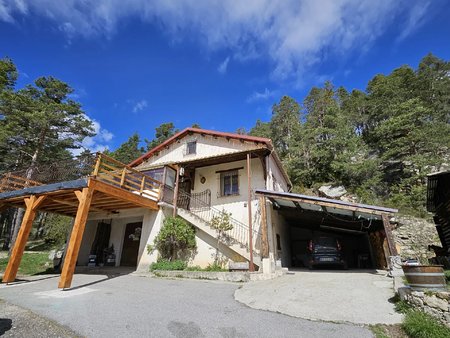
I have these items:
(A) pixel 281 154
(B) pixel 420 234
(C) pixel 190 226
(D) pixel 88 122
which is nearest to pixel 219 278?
(C) pixel 190 226

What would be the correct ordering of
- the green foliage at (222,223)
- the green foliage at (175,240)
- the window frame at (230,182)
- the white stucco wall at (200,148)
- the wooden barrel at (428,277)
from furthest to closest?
1. the white stucco wall at (200,148)
2. the window frame at (230,182)
3. the green foliage at (222,223)
4. the green foliage at (175,240)
5. the wooden barrel at (428,277)

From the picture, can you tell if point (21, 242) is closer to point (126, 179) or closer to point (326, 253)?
point (126, 179)

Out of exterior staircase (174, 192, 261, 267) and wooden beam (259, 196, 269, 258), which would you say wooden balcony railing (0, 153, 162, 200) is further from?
wooden beam (259, 196, 269, 258)

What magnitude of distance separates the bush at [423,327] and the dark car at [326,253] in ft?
27.5

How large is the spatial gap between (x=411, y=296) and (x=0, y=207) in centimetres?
1653

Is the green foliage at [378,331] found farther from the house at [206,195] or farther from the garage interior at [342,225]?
the house at [206,195]

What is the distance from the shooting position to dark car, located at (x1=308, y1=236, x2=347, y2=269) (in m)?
12.2

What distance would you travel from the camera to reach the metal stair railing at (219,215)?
11.8 metres

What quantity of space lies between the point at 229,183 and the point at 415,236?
11477mm

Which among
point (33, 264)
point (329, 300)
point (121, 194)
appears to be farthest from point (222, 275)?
point (33, 264)

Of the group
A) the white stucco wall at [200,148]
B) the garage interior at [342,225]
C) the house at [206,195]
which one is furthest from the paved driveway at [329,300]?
the white stucco wall at [200,148]

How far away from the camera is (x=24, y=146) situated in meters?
21.2

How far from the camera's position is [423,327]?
3.82 m

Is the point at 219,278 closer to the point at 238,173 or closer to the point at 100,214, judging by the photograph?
the point at 238,173
